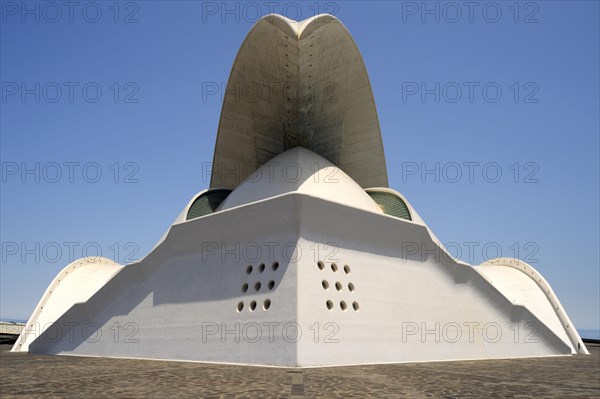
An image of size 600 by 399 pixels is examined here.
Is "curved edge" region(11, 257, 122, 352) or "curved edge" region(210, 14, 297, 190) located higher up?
"curved edge" region(210, 14, 297, 190)

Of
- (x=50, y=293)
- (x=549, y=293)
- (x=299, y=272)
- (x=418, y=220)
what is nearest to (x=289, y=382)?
(x=299, y=272)

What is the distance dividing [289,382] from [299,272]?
3.88 metres

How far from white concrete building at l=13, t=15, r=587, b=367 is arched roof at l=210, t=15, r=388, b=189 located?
0.06m

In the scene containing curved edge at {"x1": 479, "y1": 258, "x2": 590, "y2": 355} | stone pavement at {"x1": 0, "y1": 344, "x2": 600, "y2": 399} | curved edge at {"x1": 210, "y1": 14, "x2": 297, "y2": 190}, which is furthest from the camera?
curved edge at {"x1": 479, "y1": 258, "x2": 590, "y2": 355}

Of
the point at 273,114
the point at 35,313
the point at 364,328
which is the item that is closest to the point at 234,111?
the point at 273,114

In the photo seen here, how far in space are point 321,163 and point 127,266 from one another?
857 centimetres

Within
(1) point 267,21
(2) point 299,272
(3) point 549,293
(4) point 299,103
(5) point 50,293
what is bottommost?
(3) point 549,293

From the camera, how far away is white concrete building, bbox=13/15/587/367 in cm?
1241

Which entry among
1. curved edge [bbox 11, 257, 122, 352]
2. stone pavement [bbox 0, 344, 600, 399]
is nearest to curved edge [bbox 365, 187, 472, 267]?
stone pavement [bbox 0, 344, 600, 399]

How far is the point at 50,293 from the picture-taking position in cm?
2409

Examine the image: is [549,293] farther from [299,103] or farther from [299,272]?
[299,272]

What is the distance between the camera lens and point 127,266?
54.1 ft

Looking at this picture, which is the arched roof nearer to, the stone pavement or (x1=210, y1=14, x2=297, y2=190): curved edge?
(x1=210, y1=14, x2=297, y2=190): curved edge

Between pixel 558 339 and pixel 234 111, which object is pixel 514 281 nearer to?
pixel 558 339
